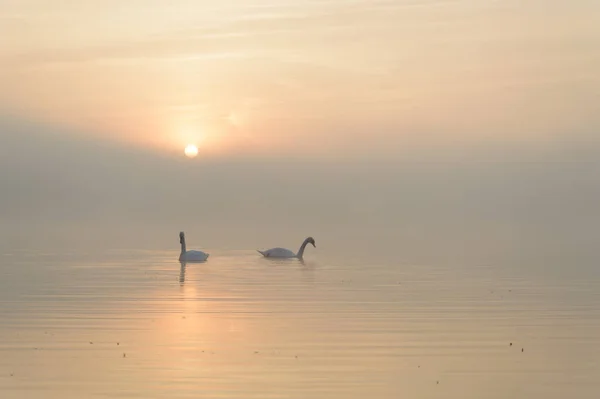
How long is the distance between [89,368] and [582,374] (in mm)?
7483

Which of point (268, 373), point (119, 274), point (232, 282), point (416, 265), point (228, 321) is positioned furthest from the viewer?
point (416, 265)

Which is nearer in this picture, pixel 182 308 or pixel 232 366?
pixel 232 366

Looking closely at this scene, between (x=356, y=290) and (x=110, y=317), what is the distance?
860 cm

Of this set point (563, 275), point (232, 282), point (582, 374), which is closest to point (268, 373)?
point (582, 374)

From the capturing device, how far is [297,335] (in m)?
20.5

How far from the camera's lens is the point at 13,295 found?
92.5ft

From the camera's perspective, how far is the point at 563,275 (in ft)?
120

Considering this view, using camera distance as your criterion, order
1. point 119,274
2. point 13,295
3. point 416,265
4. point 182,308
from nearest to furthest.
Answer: point 182,308, point 13,295, point 119,274, point 416,265

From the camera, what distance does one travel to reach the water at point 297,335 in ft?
51.2

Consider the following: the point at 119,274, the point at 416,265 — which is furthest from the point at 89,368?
the point at 416,265

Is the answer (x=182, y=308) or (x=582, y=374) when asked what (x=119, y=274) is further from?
(x=582, y=374)

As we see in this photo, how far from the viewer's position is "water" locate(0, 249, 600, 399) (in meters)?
15.6

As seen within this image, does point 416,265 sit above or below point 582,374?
above

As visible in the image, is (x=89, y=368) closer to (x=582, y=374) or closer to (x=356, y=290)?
(x=582, y=374)
